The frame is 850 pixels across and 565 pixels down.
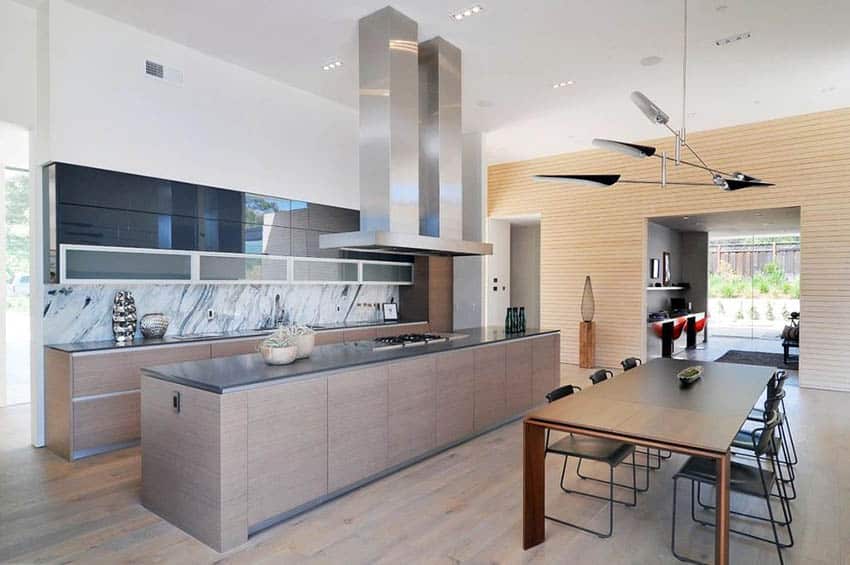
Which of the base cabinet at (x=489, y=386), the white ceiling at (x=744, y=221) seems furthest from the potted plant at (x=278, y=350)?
the white ceiling at (x=744, y=221)

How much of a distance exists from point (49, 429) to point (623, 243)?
8.03 metres

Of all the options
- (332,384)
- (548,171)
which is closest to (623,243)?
(548,171)

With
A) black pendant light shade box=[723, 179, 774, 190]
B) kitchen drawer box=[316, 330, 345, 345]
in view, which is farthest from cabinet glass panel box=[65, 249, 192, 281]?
black pendant light shade box=[723, 179, 774, 190]

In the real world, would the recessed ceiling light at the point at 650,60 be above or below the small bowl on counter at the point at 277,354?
above

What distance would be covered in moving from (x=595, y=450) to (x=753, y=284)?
1086 cm

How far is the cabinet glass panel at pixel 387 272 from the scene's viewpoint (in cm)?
684

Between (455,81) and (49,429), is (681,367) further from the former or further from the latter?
(49,429)

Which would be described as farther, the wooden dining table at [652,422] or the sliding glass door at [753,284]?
the sliding glass door at [753,284]

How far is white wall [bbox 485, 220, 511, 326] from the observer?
8.75 meters

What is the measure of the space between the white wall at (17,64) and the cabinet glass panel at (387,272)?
3.86 meters

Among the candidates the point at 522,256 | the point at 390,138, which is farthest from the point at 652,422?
the point at 522,256

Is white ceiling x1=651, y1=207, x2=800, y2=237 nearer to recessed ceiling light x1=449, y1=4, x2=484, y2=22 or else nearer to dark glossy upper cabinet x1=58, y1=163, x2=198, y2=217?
recessed ceiling light x1=449, y1=4, x2=484, y2=22

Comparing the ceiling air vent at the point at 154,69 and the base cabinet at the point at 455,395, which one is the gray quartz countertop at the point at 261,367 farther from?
the ceiling air vent at the point at 154,69

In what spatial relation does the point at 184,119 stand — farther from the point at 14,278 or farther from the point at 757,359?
the point at 757,359
